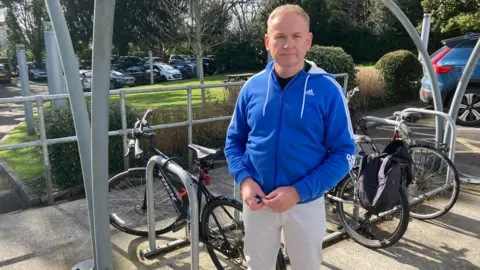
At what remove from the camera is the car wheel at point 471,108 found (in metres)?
8.04

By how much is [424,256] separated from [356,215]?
2.04 feet

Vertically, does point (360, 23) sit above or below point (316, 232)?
above

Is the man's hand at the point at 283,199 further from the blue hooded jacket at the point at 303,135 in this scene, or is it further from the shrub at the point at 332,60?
the shrub at the point at 332,60

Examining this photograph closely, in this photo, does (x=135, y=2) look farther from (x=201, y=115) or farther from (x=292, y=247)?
(x=292, y=247)

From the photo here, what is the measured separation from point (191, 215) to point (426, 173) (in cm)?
290

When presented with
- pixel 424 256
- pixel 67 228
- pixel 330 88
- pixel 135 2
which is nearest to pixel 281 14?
pixel 330 88

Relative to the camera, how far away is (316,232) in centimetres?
192

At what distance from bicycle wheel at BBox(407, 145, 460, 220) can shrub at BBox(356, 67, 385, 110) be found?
5.35 metres

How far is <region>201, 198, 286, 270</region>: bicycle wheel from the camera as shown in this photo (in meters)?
2.79

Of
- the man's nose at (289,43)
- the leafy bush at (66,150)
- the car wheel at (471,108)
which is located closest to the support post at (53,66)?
the leafy bush at (66,150)

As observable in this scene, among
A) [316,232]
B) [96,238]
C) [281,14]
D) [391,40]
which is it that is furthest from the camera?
[391,40]

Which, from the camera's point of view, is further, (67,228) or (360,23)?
(360,23)

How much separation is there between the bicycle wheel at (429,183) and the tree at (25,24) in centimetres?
3855

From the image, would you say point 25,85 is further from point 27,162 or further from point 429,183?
point 429,183
